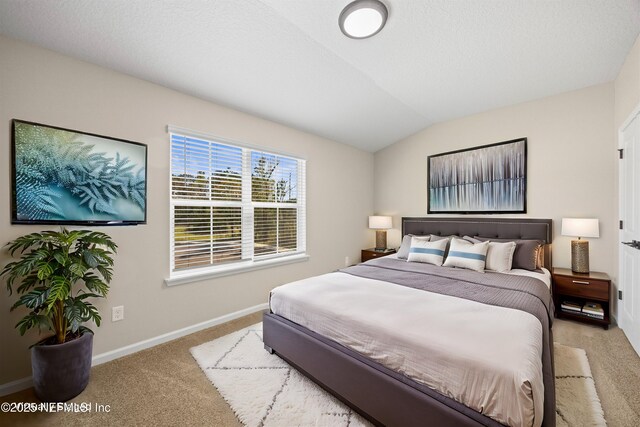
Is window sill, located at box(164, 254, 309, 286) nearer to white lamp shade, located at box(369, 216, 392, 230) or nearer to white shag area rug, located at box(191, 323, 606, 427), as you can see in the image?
white shag area rug, located at box(191, 323, 606, 427)

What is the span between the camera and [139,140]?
238cm

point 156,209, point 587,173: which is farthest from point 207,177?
point 587,173

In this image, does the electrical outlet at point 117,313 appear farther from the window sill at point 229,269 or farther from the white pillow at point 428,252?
the white pillow at point 428,252

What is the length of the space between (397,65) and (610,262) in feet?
10.2

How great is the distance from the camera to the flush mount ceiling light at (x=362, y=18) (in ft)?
6.12

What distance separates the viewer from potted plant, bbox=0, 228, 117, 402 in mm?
1647

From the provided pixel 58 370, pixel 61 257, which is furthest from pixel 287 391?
pixel 61 257

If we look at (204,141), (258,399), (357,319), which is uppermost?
(204,141)

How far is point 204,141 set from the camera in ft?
9.45

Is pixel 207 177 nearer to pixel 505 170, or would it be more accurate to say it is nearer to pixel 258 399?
pixel 258 399

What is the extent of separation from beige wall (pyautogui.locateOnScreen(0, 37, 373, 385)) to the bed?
103cm

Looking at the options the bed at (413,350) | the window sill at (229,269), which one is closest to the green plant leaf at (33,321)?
the window sill at (229,269)

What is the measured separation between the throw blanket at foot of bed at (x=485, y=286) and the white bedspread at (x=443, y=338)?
0.12 metres

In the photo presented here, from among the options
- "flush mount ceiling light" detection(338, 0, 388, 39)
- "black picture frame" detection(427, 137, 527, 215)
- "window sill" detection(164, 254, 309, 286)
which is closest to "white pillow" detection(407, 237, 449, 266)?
"black picture frame" detection(427, 137, 527, 215)
